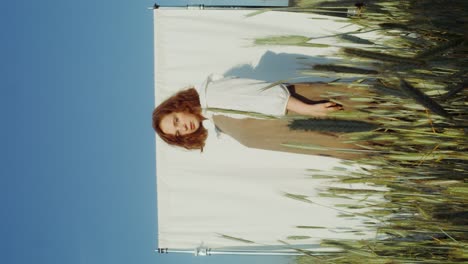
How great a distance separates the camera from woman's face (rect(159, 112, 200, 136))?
268 centimetres

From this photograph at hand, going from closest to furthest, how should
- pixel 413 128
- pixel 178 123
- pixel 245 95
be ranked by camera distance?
pixel 413 128 → pixel 245 95 → pixel 178 123

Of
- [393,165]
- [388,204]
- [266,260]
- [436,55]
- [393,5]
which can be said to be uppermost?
[393,5]

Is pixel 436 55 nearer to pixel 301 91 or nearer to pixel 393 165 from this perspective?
pixel 393 165

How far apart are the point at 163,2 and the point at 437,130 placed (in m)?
2.14

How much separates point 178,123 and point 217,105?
23cm

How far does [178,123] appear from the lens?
2.68 m

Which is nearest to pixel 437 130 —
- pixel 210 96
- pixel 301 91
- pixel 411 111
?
pixel 411 111

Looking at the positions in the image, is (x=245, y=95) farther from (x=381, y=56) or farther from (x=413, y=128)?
(x=381, y=56)

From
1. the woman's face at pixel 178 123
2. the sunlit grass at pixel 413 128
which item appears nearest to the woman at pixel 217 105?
the woman's face at pixel 178 123

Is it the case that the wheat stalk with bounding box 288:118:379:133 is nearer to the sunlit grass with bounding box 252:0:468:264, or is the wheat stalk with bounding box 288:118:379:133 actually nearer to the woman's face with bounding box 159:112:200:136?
the sunlit grass with bounding box 252:0:468:264

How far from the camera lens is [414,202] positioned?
1.78m

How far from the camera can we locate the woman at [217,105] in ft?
8.08

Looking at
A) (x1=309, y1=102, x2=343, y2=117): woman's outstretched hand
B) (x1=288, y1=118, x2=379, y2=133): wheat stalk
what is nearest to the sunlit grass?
(x1=288, y1=118, x2=379, y2=133): wheat stalk

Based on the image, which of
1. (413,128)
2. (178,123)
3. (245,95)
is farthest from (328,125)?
(178,123)
